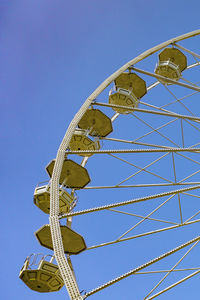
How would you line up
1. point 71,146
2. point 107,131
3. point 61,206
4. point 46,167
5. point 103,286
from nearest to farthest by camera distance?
point 103,286
point 61,206
point 46,167
point 71,146
point 107,131

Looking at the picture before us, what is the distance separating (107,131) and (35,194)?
17.3ft

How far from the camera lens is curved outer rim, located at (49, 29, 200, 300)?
30.1ft

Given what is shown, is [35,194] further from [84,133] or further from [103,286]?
[103,286]

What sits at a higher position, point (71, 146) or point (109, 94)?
point (109, 94)

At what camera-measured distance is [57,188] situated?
A: 11.8 metres

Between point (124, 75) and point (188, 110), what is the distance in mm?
3471

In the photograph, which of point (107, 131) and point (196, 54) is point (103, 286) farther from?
point (196, 54)

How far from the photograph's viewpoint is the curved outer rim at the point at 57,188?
9164mm

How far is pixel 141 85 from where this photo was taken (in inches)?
781

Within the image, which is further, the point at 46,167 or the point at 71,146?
the point at 71,146

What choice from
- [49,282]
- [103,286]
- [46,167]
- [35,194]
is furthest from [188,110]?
[103,286]

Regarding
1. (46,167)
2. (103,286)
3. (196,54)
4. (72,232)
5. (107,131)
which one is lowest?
(103,286)

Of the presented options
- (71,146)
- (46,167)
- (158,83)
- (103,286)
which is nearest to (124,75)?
(158,83)

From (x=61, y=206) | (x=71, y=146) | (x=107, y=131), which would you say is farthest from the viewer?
(x=107, y=131)
